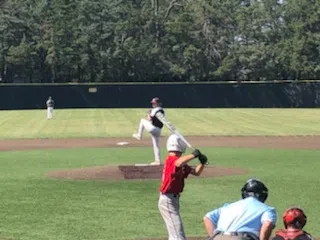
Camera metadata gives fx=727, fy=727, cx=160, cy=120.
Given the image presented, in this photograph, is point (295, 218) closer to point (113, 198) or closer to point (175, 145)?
point (175, 145)

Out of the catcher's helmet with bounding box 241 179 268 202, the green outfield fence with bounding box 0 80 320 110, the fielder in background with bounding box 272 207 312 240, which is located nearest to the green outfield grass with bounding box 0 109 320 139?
the green outfield fence with bounding box 0 80 320 110

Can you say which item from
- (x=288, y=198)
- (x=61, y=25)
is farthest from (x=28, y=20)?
(x=288, y=198)

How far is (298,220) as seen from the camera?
6.39 meters

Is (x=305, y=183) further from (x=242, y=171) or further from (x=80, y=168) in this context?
(x=80, y=168)

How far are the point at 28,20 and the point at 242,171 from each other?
216 ft

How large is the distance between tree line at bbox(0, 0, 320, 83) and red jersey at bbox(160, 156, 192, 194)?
70.3 m

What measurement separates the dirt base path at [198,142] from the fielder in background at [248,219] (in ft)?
73.3

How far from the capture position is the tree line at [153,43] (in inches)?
3172

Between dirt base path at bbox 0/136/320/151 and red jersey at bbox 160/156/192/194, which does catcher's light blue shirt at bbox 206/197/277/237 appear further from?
dirt base path at bbox 0/136/320/151

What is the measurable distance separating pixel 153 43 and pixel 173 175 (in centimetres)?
7381

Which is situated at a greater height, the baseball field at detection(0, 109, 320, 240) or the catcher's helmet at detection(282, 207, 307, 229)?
the catcher's helmet at detection(282, 207, 307, 229)

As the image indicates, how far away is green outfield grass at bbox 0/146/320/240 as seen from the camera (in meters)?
12.8

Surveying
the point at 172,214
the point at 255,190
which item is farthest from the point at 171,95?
the point at 255,190

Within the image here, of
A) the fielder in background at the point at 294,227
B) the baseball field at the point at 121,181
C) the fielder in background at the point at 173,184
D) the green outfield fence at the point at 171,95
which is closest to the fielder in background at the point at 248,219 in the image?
the fielder in background at the point at 294,227
